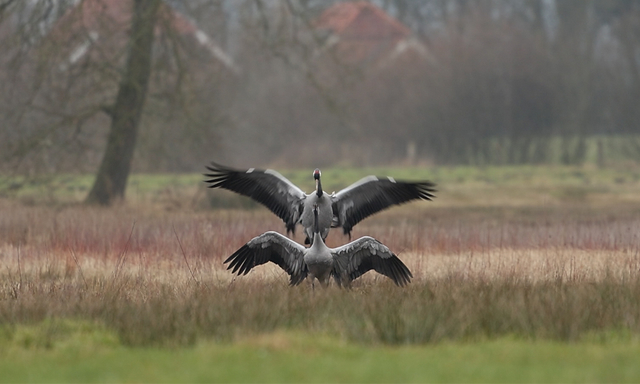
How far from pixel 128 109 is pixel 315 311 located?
13.7 meters

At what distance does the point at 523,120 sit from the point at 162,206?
65.8 feet

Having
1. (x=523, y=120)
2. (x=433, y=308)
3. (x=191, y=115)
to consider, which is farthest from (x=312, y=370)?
(x=523, y=120)

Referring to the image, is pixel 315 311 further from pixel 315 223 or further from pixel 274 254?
pixel 274 254

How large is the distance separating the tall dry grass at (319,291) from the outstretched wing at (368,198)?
2.30 ft

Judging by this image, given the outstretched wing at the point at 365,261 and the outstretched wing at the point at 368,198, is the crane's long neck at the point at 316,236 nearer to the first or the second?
the outstretched wing at the point at 365,261

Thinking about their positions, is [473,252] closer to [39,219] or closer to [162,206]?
[39,219]

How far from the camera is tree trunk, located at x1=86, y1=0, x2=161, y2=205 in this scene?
2025cm

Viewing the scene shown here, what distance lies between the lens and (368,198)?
1008 centimetres

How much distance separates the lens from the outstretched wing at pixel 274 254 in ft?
32.6

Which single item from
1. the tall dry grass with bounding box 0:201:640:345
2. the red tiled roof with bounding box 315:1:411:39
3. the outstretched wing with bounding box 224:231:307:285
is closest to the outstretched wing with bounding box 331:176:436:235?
the outstretched wing with bounding box 224:231:307:285

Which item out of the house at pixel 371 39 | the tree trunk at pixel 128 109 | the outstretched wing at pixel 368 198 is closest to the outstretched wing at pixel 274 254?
the outstretched wing at pixel 368 198

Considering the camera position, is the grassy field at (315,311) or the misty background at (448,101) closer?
the grassy field at (315,311)

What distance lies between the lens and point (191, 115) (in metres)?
20.9

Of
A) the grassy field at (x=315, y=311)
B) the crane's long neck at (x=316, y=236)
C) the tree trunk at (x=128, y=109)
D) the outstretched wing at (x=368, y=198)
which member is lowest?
the grassy field at (x=315, y=311)
